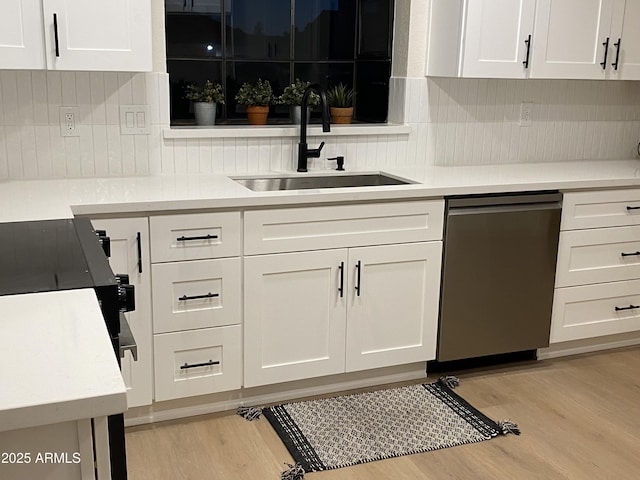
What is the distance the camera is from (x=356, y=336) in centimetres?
290

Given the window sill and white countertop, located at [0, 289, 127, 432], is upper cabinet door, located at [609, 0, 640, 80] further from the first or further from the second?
white countertop, located at [0, 289, 127, 432]

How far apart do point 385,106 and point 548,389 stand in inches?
59.4

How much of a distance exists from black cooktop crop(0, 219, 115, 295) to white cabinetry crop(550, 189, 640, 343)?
2122 mm

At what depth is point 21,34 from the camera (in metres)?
2.39

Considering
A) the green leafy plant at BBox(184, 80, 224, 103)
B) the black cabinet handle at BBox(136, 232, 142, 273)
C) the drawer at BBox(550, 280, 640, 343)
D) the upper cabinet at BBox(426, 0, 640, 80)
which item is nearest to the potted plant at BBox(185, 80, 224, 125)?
the green leafy plant at BBox(184, 80, 224, 103)

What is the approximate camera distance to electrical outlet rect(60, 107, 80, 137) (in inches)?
112

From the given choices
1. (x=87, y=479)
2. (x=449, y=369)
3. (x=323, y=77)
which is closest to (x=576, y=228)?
(x=449, y=369)

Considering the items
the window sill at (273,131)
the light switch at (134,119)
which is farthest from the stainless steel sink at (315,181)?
the light switch at (134,119)

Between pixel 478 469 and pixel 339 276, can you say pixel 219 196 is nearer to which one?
pixel 339 276

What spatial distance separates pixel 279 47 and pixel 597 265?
176cm

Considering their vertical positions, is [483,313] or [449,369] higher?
[483,313]

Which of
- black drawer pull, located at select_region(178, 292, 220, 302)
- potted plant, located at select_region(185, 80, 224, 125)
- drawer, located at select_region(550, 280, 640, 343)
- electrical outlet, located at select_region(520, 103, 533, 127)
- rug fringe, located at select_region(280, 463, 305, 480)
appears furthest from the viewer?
electrical outlet, located at select_region(520, 103, 533, 127)

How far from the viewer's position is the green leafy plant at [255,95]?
3242 mm

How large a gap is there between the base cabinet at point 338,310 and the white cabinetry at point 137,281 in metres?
0.36
